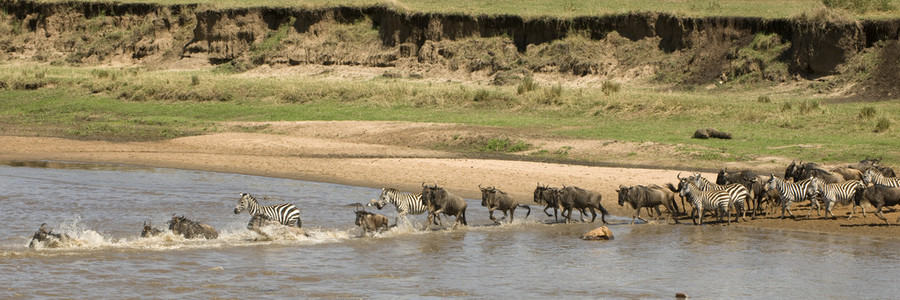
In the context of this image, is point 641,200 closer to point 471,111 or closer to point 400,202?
point 400,202

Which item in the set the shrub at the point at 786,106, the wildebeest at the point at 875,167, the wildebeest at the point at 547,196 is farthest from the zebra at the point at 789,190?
the shrub at the point at 786,106

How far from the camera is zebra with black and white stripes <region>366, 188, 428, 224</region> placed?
1552 cm

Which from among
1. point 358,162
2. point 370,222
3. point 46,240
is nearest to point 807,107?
point 358,162

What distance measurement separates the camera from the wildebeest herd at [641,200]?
15094mm

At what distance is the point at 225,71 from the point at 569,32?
54.8 feet

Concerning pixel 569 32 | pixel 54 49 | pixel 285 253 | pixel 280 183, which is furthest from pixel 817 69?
pixel 54 49

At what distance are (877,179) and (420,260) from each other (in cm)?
851

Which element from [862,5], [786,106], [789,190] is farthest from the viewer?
[862,5]

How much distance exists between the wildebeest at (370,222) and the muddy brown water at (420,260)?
0.15 m

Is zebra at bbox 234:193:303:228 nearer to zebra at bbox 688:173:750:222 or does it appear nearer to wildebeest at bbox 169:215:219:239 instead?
wildebeest at bbox 169:215:219:239

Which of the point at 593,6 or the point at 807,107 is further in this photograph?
the point at 593,6

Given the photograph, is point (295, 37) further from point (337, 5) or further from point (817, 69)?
point (817, 69)

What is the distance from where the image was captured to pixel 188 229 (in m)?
14.5

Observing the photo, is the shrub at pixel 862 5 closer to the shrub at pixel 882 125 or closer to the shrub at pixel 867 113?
the shrub at pixel 867 113
